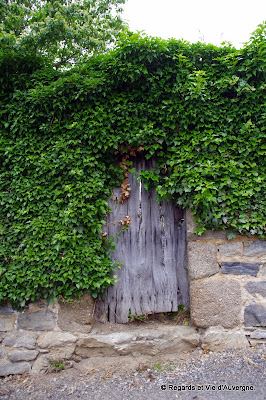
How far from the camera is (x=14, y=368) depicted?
2750 millimetres

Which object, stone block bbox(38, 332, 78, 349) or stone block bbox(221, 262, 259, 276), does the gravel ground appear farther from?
stone block bbox(221, 262, 259, 276)

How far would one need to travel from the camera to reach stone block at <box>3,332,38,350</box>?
281cm

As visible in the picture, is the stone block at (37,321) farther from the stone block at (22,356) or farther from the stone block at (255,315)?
the stone block at (255,315)

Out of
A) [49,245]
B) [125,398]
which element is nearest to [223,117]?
[49,245]

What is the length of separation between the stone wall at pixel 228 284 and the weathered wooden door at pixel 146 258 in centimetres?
32

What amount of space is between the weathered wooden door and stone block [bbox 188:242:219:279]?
1.00 ft

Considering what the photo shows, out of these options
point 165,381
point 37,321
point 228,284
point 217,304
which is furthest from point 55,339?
point 228,284

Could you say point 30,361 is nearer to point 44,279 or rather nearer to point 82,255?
point 44,279

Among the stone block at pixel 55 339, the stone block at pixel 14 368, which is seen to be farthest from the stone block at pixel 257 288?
the stone block at pixel 14 368

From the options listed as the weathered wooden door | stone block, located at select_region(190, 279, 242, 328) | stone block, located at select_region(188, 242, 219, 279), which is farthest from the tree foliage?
stone block, located at select_region(190, 279, 242, 328)

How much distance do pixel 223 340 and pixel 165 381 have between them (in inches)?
26.7

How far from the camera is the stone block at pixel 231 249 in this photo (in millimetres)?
2805

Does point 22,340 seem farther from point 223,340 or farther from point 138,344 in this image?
point 223,340

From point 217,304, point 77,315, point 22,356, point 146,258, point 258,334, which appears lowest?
point 22,356
